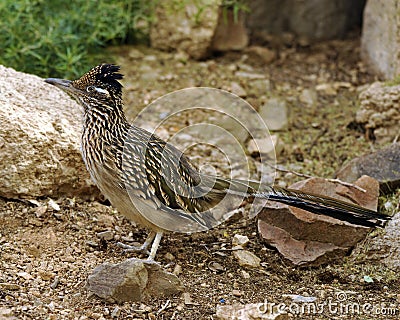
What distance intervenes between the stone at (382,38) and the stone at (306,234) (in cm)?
256

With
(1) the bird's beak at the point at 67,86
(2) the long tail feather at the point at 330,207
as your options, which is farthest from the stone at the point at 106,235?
(2) the long tail feather at the point at 330,207

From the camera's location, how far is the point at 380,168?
5.50 metres

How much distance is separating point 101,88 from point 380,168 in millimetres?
2342

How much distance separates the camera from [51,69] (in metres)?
6.78

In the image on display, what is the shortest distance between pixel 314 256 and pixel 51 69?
341cm

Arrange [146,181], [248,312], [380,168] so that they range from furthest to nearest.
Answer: [380,168] → [146,181] → [248,312]

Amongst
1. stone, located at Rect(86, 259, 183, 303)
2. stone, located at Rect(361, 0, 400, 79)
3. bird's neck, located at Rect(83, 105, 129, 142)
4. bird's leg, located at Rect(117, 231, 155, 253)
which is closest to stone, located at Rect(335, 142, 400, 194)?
stone, located at Rect(361, 0, 400, 79)

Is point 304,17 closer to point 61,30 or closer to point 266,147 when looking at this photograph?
point 266,147

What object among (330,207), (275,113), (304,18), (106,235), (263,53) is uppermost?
(304,18)

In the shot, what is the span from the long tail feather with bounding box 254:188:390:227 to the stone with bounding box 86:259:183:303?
98 cm

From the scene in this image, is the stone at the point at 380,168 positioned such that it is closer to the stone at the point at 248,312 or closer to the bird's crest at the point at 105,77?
the stone at the point at 248,312

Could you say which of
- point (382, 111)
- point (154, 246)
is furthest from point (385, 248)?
point (382, 111)

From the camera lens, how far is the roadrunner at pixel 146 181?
14.5 feet

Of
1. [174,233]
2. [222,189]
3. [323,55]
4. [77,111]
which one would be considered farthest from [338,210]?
[323,55]
